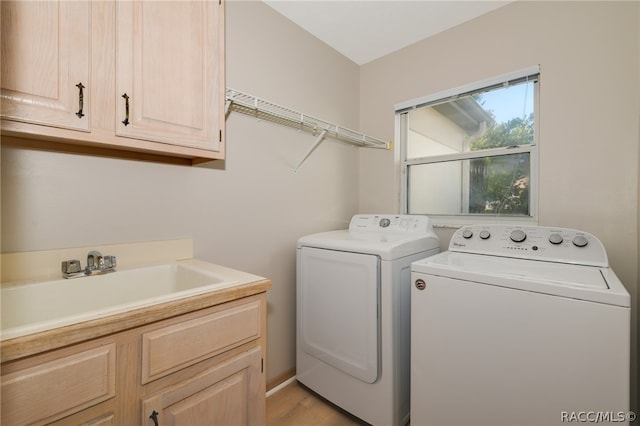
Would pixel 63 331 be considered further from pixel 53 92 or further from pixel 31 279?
pixel 53 92

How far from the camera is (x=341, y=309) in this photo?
167cm

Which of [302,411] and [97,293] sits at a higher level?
[97,293]

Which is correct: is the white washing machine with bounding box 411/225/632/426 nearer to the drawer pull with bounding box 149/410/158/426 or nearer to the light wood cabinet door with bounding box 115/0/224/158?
the drawer pull with bounding box 149/410/158/426

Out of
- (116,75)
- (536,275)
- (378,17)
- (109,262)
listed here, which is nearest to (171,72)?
(116,75)

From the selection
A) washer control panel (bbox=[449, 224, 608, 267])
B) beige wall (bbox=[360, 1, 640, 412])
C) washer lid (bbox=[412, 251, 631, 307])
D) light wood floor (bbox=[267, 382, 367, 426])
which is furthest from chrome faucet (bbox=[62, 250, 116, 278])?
beige wall (bbox=[360, 1, 640, 412])

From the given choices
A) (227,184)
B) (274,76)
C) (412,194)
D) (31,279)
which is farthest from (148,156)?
(412,194)

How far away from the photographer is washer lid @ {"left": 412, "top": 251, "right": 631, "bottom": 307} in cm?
100

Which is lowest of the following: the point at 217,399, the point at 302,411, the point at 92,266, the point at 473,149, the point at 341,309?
the point at 302,411

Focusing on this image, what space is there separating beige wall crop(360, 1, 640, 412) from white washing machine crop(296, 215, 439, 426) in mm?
846

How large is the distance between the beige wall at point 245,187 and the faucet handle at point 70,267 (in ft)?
0.32

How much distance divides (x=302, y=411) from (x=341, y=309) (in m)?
0.71

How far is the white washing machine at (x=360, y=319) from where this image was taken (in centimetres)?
151

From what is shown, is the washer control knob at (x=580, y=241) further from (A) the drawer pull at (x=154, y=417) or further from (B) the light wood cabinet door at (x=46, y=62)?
(B) the light wood cabinet door at (x=46, y=62)

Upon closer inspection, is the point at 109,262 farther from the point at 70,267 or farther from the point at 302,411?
the point at 302,411
